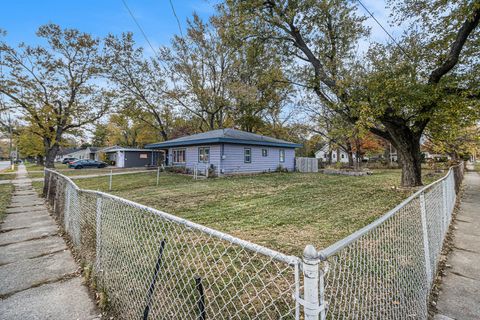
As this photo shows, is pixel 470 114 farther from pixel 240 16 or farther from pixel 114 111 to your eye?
pixel 114 111

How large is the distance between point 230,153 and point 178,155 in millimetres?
5542

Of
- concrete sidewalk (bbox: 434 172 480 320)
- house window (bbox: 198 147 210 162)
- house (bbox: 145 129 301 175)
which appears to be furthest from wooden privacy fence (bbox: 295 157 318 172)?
concrete sidewalk (bbox: 434 172 480 320)

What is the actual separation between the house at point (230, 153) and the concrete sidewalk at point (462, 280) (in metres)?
11.3

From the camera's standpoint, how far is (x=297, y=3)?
29.6ft

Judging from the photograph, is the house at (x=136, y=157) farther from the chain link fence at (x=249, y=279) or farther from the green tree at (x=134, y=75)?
the chain link fence at (x=249, y=279)

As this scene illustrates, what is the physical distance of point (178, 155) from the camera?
18.7 m

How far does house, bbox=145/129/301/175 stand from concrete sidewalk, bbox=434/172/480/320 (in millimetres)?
11261

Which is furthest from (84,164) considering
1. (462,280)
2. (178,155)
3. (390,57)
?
(462,280)

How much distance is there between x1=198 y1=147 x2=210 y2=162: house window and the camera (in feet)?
51.2

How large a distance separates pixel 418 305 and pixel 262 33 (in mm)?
10519

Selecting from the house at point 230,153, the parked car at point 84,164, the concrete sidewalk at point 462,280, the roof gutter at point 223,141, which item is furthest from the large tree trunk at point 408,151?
the parked car at point 84,164

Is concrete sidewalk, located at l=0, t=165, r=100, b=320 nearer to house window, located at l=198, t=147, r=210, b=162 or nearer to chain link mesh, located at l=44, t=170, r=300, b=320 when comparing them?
chain link mesh, located at l=44, t=170, r=300, b=320

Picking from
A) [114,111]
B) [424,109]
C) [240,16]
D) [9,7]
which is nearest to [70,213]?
[240,16]

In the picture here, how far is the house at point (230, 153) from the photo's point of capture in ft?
48.5
